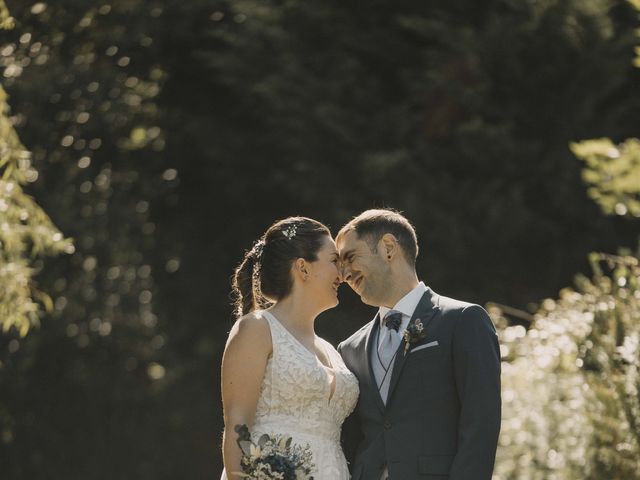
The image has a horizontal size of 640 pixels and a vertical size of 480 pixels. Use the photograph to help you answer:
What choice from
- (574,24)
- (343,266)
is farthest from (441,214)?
(343,266)

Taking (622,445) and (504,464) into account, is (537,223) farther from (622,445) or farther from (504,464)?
(622,445)

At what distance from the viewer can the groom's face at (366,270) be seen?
4.54m

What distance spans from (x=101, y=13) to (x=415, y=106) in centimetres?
399

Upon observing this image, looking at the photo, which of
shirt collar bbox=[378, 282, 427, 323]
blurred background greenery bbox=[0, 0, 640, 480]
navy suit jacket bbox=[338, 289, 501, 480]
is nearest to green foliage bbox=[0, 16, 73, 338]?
shirt collar bbox=[378, 282, 427, 323]

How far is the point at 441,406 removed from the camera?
4.24 m

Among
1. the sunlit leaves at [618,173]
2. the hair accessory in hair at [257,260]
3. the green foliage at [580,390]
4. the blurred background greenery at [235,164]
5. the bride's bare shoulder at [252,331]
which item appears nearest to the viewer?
the bride's bare shoulder at [252,331]

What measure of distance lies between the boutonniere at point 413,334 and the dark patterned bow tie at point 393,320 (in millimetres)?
137

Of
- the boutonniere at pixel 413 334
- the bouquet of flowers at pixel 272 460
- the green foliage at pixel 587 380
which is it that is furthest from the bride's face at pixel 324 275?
the green foliage at pixel 587 380

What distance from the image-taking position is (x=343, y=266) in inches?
185

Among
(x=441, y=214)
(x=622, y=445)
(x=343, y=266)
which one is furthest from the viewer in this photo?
(x=441, y=214)

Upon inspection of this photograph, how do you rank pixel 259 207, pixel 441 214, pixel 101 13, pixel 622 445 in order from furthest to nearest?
pixel 259 207 → pixel 101 13 → pixel 441 214 → pixel 622 445

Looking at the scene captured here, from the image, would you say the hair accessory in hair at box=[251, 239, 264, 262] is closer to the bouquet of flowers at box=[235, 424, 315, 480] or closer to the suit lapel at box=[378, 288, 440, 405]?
the suit lapel at box=[378, 288, 440, 405]

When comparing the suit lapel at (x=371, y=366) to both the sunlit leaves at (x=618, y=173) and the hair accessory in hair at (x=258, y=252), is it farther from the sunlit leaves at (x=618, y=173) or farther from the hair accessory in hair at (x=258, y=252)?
the sunlit leaves at (x=618, y=173)

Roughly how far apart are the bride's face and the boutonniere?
599 millimetres
